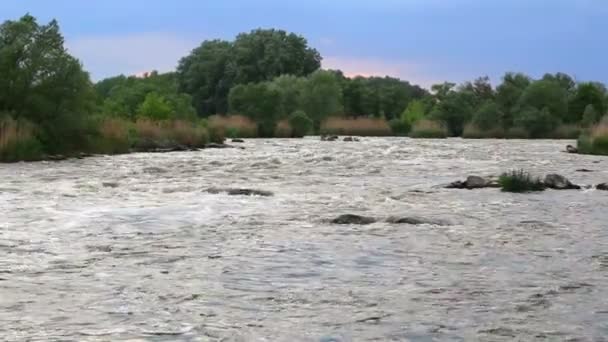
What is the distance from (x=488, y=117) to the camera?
2982 inches

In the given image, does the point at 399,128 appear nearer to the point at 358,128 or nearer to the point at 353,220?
the point at 358,128

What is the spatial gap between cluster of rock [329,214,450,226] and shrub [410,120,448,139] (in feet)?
196

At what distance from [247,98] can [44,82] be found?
41.6m

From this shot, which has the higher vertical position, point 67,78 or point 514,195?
point 67,78

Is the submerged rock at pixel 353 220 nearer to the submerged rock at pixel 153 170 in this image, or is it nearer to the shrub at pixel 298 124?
the submerged rock at pixel 153 170

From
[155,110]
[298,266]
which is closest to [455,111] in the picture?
[155,110]

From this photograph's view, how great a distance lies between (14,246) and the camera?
11.2 m

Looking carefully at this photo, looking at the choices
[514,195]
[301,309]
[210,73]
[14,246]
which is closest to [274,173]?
[514,195]

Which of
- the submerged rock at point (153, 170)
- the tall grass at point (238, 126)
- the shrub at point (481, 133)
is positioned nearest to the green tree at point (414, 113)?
the shrub at point (481, 133)

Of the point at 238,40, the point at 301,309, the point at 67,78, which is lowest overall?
the point at 301,309

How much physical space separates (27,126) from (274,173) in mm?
11635

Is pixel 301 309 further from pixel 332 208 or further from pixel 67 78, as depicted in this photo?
pixel 67 78

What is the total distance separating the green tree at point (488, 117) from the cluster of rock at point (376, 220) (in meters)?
63.0

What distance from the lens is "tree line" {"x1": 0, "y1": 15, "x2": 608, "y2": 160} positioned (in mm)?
34406
